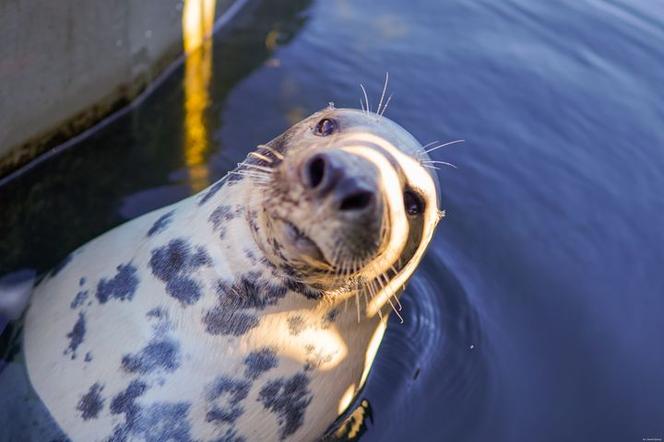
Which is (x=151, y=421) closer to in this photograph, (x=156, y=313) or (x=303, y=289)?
(x=156, y=313)

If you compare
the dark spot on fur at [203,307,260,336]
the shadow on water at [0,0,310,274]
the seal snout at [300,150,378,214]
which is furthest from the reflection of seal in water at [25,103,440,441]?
the shadow on water at [0,0,310,274]

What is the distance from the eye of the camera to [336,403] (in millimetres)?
2725

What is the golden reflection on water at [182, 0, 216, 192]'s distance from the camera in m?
4.54

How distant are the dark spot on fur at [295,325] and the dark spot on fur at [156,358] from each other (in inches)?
13.3

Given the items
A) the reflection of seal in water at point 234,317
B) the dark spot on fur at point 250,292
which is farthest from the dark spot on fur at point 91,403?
the dark spot on fur at point 250,292

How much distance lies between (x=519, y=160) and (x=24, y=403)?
3.44 m

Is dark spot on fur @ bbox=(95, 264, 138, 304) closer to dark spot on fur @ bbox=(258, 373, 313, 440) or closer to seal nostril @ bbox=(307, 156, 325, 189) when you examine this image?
dark spot on fur @ bbox=(258, 373, 313, 440)

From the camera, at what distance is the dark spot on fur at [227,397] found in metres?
2.38

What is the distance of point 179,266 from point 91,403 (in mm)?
484

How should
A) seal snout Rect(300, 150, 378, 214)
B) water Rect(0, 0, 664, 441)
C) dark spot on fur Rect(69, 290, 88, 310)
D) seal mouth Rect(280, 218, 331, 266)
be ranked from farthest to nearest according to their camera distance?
water Rect(0, 0, 664, 441)
dark spot on fur Rect(69, 290, 88, 310)
seal mouth Rect(280, 218, 331, 266)
seal snout Rect(300, 150, 378, 214)

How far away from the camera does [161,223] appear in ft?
8.79

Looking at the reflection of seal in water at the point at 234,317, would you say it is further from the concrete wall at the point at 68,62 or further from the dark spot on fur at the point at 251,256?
the concrete wall at the point at 68,62

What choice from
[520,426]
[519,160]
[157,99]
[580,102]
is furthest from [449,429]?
[580,102]

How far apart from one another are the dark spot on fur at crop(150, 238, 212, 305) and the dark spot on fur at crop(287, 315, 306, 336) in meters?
0.28
